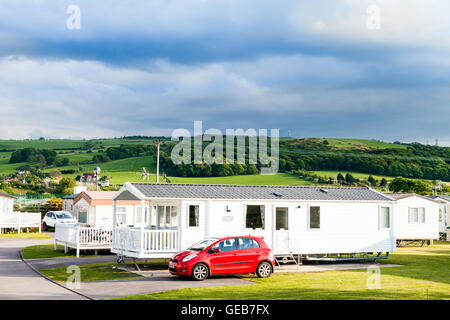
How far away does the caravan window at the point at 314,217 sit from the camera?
23.9 m

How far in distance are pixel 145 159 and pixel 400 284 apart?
81.6 m

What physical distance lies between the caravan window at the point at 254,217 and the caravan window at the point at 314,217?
2.38 metres

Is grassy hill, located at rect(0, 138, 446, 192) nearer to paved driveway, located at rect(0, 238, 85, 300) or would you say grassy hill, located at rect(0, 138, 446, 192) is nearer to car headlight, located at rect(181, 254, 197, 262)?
paved driveway, located at rect(0, 238, 85, 300)

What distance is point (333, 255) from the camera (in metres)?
25.8

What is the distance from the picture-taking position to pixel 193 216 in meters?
21.8

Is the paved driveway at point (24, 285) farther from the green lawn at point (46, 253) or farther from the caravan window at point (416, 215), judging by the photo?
the caravan window at point (416, 215)

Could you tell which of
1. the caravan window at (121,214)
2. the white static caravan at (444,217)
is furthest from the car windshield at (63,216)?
the white static caravan at (444,217)

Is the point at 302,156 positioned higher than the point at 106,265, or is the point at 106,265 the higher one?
the point at 302,156

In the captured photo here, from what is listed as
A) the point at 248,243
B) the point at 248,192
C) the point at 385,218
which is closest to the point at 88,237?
the point at 248,192

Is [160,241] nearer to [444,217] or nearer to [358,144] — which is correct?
[444,217]

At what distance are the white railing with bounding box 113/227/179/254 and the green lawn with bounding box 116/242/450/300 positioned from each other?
Answer: 3.66 metres
